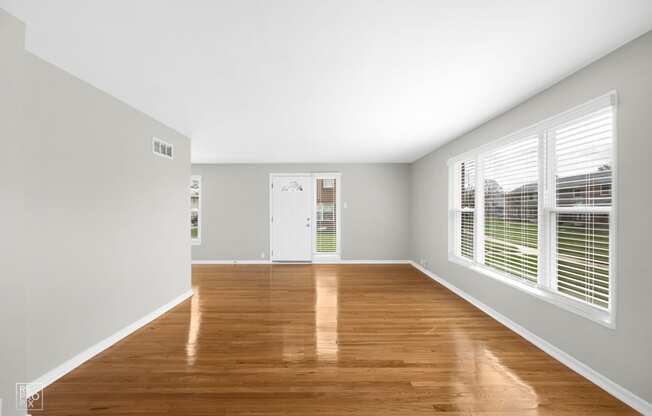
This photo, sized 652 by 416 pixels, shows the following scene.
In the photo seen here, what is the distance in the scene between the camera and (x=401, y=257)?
6.87m

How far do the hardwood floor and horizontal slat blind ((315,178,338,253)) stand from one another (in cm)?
308

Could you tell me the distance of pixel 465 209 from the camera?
426 centimetres

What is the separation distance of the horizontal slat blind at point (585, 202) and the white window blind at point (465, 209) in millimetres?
1488

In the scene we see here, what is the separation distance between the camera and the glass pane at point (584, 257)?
2133 millimetres

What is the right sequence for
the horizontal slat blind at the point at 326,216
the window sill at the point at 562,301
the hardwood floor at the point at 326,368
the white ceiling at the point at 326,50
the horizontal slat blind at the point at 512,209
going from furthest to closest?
1. the horizontal slat blind at the point at 326,216
2. the horizontal slat blind at the point at 512,209
3. the window sill at the point at 562,301
4. the hardwood floor at the point at 326,368
5. the white ceiling at the point at 326,50

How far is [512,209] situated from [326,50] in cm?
262

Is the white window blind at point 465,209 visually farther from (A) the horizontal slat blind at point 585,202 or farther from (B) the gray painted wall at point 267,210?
(B) the gray painted wall at point 267,210

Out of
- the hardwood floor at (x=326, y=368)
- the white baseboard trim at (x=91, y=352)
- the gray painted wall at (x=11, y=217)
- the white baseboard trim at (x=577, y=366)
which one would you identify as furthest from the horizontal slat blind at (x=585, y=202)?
the white baseboard trim at (x=91, y=352)

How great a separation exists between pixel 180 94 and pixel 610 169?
11.7 ft

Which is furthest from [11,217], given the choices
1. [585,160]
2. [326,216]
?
[326,216]

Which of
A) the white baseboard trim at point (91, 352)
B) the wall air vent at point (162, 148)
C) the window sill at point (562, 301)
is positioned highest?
the wall air vent at point (162, 148)

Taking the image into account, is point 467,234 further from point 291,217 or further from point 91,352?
point 91,352

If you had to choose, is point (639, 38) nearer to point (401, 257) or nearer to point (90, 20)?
point (90, 20)

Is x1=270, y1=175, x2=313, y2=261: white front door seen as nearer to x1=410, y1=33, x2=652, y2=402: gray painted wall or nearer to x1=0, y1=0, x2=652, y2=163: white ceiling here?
x1=0, y1=0, x2=652, y2=163: white ceiling
